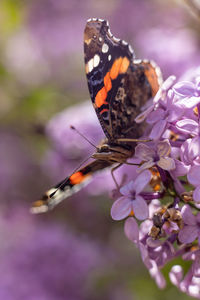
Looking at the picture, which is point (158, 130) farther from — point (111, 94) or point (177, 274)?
point (177, 274)

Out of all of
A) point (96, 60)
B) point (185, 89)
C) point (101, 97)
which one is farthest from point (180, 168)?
point (96, 60)

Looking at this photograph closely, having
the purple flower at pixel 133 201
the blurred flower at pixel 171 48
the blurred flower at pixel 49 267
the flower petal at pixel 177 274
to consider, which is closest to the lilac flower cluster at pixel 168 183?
the purple flower at pixel 133 201

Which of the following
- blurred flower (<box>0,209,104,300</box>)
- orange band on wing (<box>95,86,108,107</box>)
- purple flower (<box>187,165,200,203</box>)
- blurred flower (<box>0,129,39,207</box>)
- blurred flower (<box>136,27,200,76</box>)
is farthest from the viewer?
blurred flower (<box>0,129,39,207</box>)

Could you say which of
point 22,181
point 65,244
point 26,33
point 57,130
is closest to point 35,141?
point 22,181

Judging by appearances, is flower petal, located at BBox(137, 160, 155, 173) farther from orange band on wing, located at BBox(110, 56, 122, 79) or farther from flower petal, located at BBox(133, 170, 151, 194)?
orange band on wing, located at BBox(110, 56, 122, 79)

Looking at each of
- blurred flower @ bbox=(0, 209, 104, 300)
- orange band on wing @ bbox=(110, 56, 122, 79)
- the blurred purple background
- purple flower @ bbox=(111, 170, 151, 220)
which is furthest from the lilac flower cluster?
blurred flower @ bbox=(0, 209, 104, 300)
